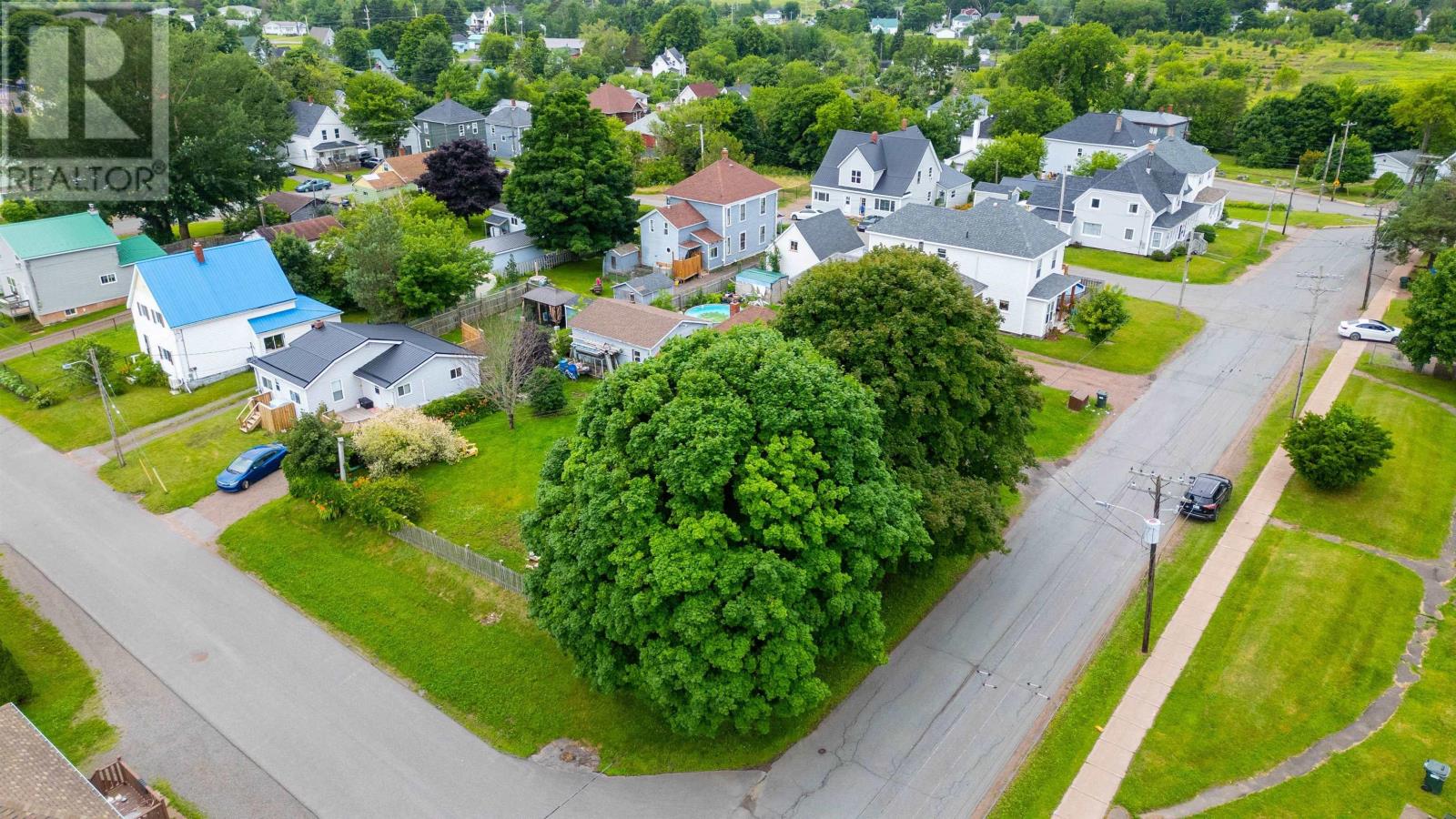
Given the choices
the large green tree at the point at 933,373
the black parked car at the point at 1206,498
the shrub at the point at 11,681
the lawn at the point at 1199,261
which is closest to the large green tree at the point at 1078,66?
the lawn at the point at 1199,261

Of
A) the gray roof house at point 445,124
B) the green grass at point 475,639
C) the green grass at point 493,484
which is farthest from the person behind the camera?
the gray roof house at point 445,124

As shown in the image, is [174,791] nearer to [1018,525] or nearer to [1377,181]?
[1018,525]

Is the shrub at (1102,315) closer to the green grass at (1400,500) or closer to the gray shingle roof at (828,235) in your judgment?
the green grass at (1400,500)

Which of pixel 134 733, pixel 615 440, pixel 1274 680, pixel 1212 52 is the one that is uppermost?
pixel 1212 52

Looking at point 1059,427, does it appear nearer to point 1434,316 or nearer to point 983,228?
point 983,228

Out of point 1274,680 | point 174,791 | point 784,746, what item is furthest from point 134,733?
point 1274,680

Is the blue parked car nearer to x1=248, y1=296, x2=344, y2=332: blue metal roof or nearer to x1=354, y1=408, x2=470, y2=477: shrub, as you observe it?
x1=354, y1=408, x2=470, y2=477: shrub

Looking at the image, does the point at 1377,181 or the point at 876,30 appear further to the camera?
the point at 876,30
